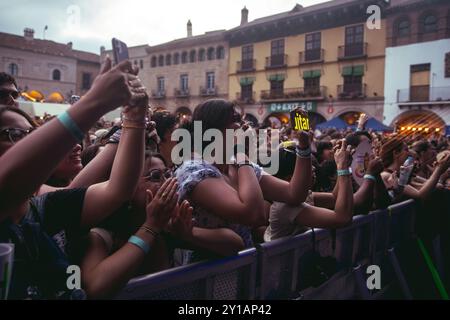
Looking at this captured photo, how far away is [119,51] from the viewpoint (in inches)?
49.6

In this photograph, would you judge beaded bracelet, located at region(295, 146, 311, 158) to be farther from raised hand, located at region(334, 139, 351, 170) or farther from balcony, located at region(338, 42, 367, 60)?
balcony, located at region(338, 42, 367, 60)

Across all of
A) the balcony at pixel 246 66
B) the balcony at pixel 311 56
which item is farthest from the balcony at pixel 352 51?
the balcony at pixel 246 66

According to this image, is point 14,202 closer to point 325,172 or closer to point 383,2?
point 325,172

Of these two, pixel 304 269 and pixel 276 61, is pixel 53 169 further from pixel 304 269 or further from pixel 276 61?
pixel 276 61

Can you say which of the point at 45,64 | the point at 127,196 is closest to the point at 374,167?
the point at 127,196

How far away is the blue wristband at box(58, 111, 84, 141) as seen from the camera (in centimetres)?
102

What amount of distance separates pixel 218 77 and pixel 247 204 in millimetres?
28714

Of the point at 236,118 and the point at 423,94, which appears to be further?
the point at 423,94

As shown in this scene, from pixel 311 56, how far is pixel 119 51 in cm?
2541

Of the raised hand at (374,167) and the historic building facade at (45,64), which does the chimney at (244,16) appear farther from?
the raised hand at (374,167)

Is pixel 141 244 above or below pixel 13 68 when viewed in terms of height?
below

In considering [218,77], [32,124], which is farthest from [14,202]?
[218,77]
